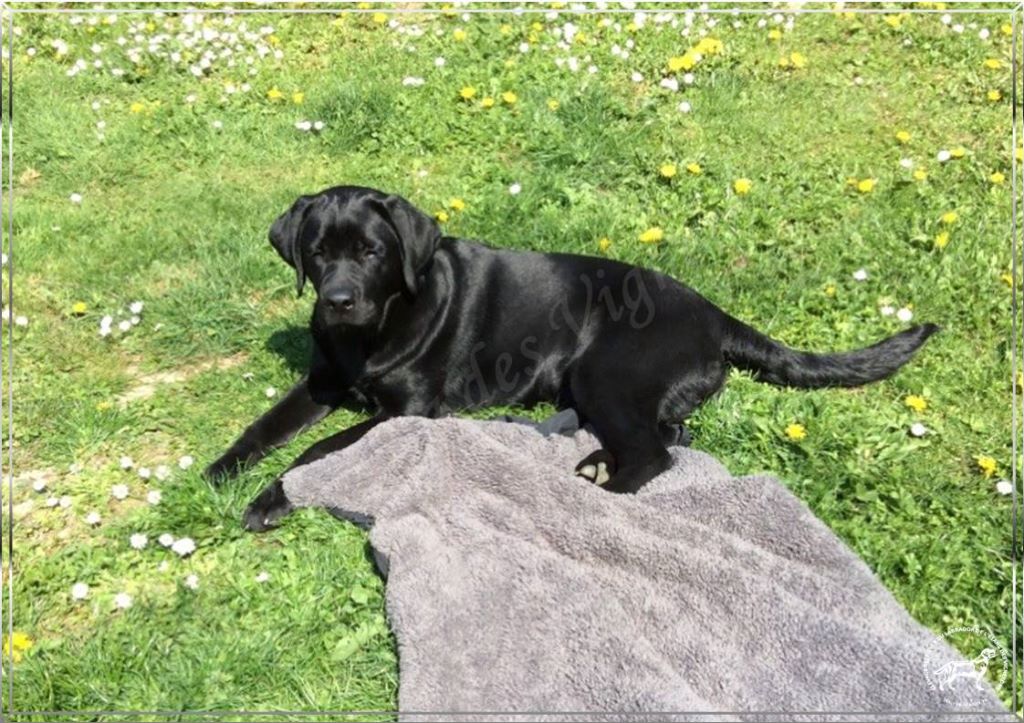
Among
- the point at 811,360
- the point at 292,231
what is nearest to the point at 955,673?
the point at 811,360

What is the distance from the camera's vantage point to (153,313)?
443 cm

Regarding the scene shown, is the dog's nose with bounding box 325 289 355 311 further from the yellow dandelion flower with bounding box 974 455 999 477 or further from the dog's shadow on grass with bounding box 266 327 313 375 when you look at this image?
the yellow dandelion flower with bounding box 974 455 999 477

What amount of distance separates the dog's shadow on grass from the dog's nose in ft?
2.32

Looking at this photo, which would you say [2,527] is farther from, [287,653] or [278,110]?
[278,110]

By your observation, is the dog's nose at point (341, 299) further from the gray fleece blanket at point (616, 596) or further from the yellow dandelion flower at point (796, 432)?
the yellow dandelion flower at point (796, 432)

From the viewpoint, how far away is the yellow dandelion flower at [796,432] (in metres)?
3.36

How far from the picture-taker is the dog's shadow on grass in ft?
13.5

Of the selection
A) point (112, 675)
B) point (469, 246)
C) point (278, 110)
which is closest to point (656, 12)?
point (278, 110)

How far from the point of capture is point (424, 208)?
491 cm

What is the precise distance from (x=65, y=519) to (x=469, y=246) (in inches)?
71.0

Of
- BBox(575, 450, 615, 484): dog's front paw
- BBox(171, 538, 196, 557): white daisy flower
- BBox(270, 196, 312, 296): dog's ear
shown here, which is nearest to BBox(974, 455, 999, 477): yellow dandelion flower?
BBox(575, 450, 615, 484): dog's front paw

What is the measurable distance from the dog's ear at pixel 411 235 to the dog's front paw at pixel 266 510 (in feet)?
2.95

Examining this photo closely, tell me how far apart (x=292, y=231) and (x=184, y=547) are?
3.94 feet

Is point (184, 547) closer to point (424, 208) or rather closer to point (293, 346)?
point (293, 346)
